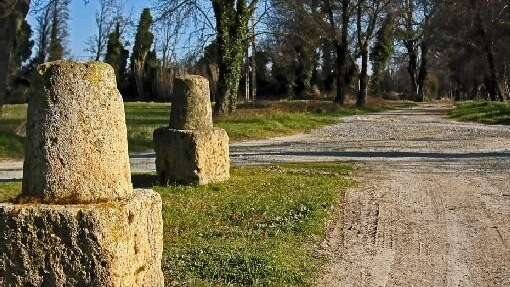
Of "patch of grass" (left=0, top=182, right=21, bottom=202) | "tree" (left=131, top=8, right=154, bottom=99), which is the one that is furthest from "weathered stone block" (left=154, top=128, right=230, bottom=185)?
"tree" (left=131, top=8, right=154, bottom=99)

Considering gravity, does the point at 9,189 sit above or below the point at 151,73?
below

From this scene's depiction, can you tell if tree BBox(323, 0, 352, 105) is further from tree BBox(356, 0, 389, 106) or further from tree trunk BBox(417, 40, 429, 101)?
tree trunk BBox(417, 40, 429, 101)

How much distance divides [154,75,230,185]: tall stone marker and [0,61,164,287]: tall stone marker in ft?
19.1

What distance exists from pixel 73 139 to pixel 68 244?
2.10ft

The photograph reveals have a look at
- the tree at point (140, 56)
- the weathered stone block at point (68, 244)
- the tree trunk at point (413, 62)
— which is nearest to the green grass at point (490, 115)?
the weathered stone block at point (68, 244)

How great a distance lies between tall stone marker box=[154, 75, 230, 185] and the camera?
10.2m

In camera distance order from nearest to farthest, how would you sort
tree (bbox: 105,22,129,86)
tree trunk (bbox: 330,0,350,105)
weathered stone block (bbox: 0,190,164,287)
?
weathered stone block (bbox: 0,190,164,287) < tree trunk (bbox: 330,0,350,105) < tree (bbox: 105,22,129,86)

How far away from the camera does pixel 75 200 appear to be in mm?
4102

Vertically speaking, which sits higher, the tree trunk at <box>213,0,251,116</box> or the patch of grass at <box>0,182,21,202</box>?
the tree trunk at <box>213,0,251,116</box>

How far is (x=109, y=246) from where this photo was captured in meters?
3.98

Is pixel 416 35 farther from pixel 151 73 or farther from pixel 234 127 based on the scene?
pixel 234 127

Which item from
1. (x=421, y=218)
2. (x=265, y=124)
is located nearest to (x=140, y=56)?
(x=265, y=124)

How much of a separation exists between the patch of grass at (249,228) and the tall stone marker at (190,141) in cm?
32

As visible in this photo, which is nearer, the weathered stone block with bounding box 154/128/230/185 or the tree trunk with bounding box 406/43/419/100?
the weathered stone block with bounding box 154/128/230/185
